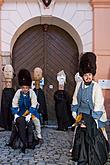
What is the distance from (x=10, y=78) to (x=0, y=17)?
1563 millimetres

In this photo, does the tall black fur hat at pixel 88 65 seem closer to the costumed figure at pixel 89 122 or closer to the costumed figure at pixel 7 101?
the costumed figure at pixel 89 122

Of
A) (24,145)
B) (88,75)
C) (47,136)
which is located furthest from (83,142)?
(47,136)

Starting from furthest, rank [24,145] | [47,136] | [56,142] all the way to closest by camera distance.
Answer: [47,136] → [56,142] → [24,145]

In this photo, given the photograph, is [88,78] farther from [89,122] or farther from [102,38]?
[102,38]

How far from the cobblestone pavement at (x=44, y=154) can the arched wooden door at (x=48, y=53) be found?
2329 mm

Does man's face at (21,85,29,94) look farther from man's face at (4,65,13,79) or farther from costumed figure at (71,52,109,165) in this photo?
man's face at (4,65,13,79)

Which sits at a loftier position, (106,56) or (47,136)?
(106,56)

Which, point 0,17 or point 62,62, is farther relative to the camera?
point 62,62

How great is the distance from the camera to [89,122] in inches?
214

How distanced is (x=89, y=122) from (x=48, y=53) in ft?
16.4

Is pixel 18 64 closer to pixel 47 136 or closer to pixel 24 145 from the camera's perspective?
pixel 47 136

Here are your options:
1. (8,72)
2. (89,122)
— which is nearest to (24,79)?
(8,72)

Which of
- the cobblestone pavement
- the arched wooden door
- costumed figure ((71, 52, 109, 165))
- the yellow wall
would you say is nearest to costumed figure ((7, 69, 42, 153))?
the cobblestone pavement

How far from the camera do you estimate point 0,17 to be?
31.3 ft
